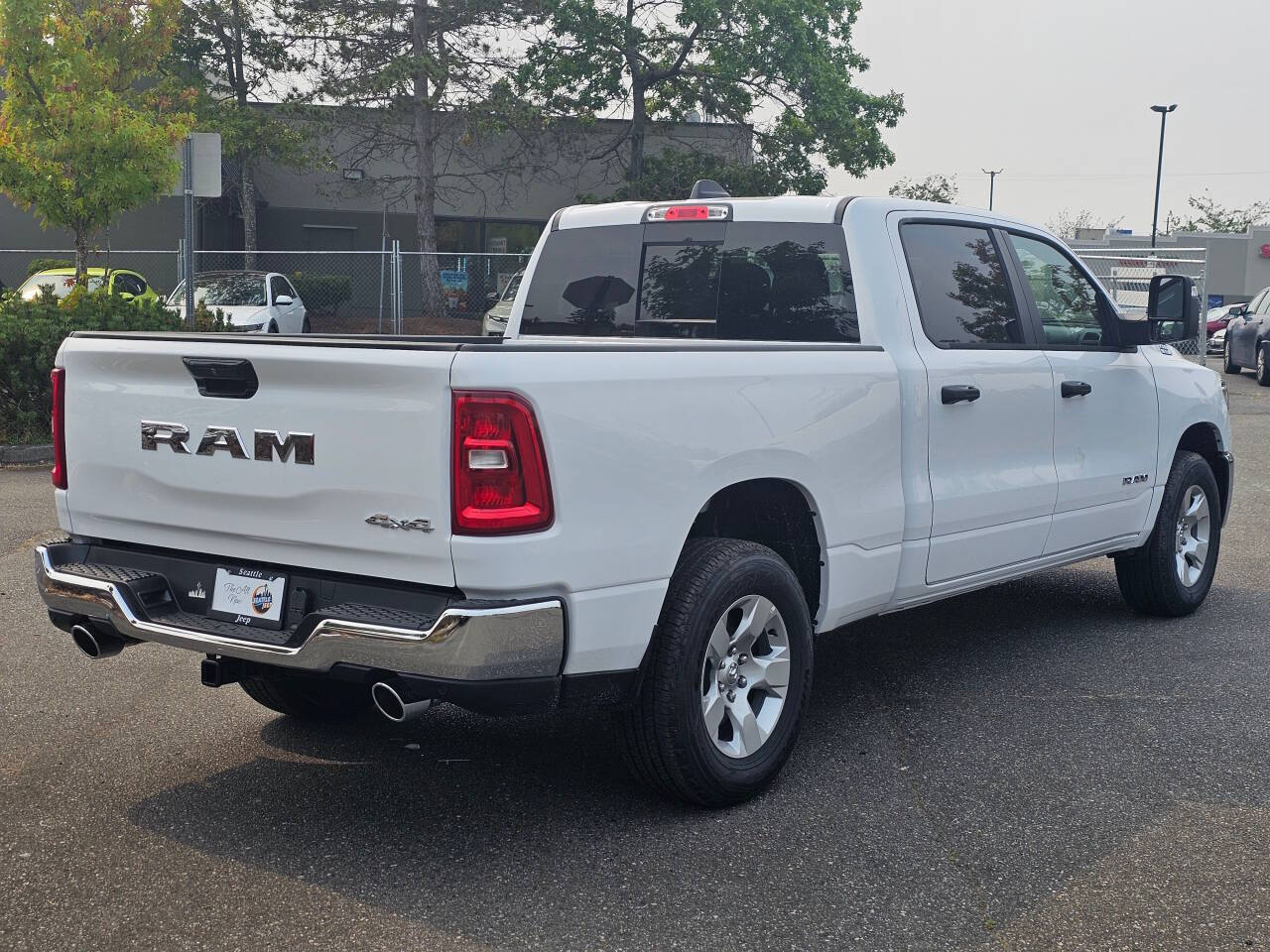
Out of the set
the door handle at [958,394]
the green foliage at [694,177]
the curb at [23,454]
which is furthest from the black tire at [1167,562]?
the green foliage at [694,177]

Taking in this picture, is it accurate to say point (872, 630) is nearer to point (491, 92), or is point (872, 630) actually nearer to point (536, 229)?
point (491, 92)

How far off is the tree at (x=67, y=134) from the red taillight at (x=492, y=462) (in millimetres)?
13543

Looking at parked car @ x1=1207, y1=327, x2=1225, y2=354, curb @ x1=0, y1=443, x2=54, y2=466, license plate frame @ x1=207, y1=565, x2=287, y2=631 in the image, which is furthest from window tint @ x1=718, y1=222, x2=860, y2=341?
parked car @ x1=1207, y1=327, x2=1225, y2=354

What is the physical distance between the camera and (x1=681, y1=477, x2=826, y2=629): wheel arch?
4555mm

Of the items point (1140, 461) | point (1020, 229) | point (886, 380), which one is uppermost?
point (1020, 229)

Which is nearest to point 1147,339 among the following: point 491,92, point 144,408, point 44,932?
point 144,408

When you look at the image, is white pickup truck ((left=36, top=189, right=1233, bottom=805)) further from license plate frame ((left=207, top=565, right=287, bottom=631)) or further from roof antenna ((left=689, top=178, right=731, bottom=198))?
roof antenna ((left=689, top=178, right=731, bottom=198))

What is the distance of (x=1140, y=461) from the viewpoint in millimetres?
Result: 6477

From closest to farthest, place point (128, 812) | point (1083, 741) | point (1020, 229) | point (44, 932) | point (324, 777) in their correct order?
point (44, 932) < point (128, 812) < point (324, 777) < point (1083, 741) < point (1020, 229)

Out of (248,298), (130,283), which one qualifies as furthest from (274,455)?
(130,283)

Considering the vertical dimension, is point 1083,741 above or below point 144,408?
below

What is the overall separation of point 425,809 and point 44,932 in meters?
1.20

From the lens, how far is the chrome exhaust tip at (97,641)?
426 centimetres

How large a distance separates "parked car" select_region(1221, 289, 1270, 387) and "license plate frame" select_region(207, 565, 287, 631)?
2382 cm
